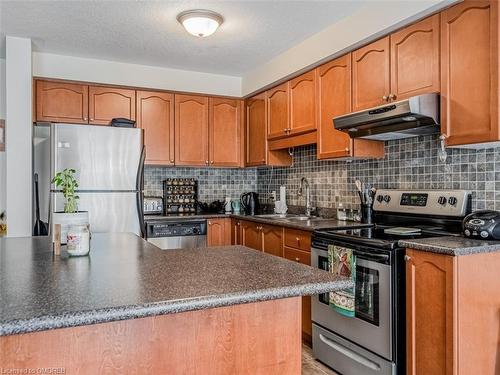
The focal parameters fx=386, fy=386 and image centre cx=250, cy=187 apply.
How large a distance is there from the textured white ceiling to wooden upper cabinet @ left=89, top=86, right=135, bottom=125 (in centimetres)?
31

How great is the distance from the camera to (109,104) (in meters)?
3.80

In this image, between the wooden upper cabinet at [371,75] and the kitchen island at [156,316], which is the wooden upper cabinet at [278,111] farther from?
the kitchen island at [156,316]

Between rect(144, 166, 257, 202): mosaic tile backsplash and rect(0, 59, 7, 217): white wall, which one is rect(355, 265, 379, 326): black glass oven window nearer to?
rect(144, 166, 257, 202): mosaic tile backsplash

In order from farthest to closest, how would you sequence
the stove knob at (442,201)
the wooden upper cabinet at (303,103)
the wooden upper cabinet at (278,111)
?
the wooden upper cabinet at (278,111), the wooden upper cabinet at (303,103), the stove knob at (442,201)

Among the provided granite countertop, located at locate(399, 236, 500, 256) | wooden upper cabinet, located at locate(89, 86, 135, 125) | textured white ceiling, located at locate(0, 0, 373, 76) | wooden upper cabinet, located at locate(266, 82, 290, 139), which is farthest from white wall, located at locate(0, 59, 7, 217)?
granite countertop, located at locate(399, 236, 500, 256)

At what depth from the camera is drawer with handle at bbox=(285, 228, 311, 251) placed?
285cm

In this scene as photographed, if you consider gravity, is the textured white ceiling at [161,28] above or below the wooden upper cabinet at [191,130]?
above

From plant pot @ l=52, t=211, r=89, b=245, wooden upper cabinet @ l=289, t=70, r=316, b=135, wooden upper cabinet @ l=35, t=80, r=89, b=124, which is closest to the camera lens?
plant pot @ l=52, t=211, r=89, b=245

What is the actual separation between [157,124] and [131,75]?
1.79 feet

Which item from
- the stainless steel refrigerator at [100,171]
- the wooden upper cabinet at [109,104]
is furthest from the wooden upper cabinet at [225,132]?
the stainless steel refrigerator at [100,171]

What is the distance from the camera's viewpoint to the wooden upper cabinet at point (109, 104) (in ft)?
12.3

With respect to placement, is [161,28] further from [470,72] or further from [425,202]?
[425,202]

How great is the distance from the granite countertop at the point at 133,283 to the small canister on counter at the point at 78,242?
0.12 feet

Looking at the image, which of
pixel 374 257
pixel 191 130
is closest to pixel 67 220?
pixel 374 257
